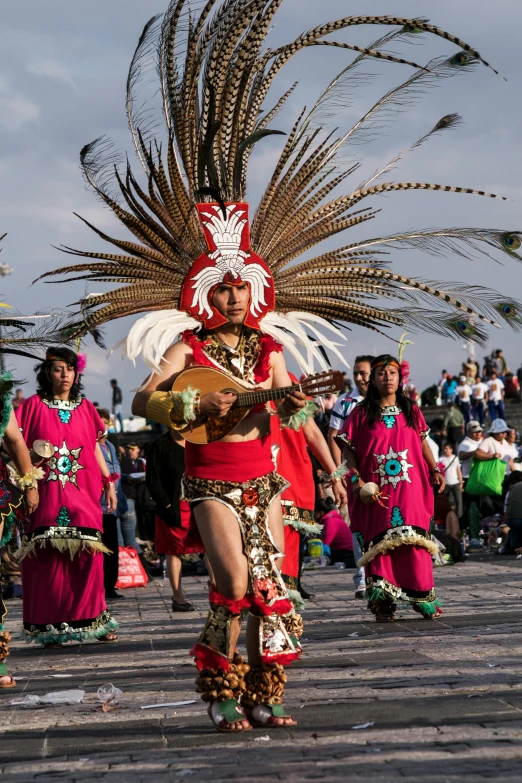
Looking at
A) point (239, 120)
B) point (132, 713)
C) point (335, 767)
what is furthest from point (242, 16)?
point (335, 767)

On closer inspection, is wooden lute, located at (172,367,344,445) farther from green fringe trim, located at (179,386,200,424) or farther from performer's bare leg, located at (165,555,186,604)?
performer's bare leg, located at (165,555,186,604)

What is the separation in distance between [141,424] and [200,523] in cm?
3402

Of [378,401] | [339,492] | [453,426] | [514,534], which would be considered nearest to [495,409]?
[453,426]

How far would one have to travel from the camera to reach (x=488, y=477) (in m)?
17.7

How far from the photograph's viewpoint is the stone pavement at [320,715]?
174 inches

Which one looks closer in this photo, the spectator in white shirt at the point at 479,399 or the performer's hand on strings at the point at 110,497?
the performer's hand on strings at the point at 110,497

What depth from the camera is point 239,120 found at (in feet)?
25.5

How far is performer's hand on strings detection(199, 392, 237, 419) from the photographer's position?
5402 millimetres

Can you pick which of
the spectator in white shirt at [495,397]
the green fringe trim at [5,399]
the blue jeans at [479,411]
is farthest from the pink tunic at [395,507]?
the blue jeans at [479,411]

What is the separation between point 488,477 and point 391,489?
8.23 meters

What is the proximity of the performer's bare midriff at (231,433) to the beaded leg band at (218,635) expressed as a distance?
0.04 m

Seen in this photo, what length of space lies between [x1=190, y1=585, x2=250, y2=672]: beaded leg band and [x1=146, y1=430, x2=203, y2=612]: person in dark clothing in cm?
568

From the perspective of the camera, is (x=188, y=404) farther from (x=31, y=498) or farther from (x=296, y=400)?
(x=31, y=498)

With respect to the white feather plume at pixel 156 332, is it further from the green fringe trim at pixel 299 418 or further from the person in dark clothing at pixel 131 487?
the person in dark clothing at pixel 131 487
